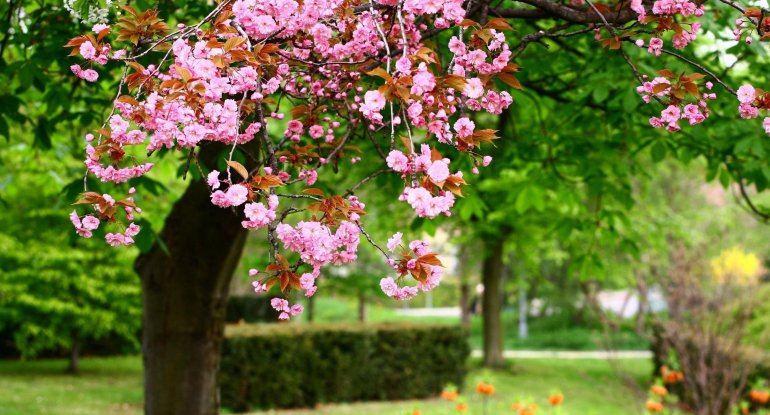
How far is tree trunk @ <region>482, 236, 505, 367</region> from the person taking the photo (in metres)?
17.2

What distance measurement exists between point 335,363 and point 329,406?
2.14 feet

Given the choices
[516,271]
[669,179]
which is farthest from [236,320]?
[669,179]

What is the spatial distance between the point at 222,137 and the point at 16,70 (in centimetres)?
277

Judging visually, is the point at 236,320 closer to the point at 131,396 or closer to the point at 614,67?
the point at 131,396

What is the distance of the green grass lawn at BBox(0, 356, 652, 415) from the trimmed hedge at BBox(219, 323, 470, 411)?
0.98 ft

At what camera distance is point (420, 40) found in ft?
8.21

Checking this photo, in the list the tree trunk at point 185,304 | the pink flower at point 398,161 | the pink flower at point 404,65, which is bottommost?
the tree trunk at point 185,304

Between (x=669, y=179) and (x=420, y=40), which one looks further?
(x=669, y=179)

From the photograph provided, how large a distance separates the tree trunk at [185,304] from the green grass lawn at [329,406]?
2945mm

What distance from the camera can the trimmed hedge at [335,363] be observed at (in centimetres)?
1105

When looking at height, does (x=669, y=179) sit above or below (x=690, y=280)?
above

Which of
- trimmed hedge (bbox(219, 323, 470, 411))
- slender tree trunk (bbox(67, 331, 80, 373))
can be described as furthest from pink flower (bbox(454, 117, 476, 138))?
slender tree trunk (bbox(67, 331, 80, 373))

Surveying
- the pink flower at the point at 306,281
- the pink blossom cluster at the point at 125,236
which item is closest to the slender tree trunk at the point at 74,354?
the pink blossom cluster at the point at 125,236

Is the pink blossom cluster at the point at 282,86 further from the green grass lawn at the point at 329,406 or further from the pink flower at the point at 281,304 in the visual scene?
the green grass lawn at the point at 329,406
